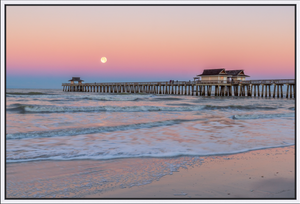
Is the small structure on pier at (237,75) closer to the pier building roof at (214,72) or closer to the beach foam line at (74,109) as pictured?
the pier building roof at (214,72)

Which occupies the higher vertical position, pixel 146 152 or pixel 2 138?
pixel 2 138

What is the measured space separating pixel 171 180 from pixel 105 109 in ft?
59.1

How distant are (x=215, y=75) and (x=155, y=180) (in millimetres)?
48173

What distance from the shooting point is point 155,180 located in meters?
5.00

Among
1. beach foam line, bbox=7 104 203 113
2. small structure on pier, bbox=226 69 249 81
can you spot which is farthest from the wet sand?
small structure on pier, bbox=226 69 249 81

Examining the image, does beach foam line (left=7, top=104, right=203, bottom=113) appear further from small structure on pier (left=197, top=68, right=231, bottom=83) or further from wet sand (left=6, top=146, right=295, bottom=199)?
small structure on pier (left=197, top=68, right=231, bottom=83)

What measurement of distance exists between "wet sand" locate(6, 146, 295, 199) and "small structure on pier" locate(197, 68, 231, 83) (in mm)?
45700

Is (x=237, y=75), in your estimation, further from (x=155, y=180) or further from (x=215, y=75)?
(x=155, y=180)

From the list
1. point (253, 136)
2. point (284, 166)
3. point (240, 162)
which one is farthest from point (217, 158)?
point (253, 136)

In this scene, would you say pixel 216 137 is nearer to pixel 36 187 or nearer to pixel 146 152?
pixel 146 152

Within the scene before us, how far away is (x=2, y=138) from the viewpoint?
6.85m

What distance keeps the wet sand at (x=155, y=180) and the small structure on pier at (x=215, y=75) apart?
45.7m

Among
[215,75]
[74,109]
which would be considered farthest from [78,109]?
[215,75]

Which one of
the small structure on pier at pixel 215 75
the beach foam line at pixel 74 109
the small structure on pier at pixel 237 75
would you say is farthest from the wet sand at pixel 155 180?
the small structure on pier at pixel 237 75
